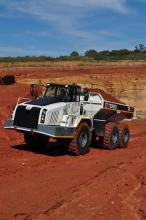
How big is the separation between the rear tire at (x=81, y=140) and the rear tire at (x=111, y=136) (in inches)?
58.5

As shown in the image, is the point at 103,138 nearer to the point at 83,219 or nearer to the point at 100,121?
the point at 100,121

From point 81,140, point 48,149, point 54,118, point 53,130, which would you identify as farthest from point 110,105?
point 53,130

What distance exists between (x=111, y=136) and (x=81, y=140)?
84.1 inches

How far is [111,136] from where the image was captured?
63.0ft

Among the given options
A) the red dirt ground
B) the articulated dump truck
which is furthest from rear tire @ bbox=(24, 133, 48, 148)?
the red dirt ground

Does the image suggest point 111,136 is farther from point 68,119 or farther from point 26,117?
point 26,117

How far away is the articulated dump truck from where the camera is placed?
53.3ft

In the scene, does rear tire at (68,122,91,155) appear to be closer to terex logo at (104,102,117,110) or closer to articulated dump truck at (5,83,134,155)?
articulated dump truck at (5,83,134,155)

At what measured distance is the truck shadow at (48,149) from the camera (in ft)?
58.5

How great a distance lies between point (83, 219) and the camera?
909 cm

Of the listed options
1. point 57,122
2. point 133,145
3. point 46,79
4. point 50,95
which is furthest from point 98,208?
point 46,79

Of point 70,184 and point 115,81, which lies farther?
point 115,81

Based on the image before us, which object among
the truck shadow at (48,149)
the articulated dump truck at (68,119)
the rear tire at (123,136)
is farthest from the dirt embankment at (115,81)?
the articulated dump truck at (68,119)

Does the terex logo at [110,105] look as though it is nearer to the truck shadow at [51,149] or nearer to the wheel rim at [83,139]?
the truck shadow at [51,149]
